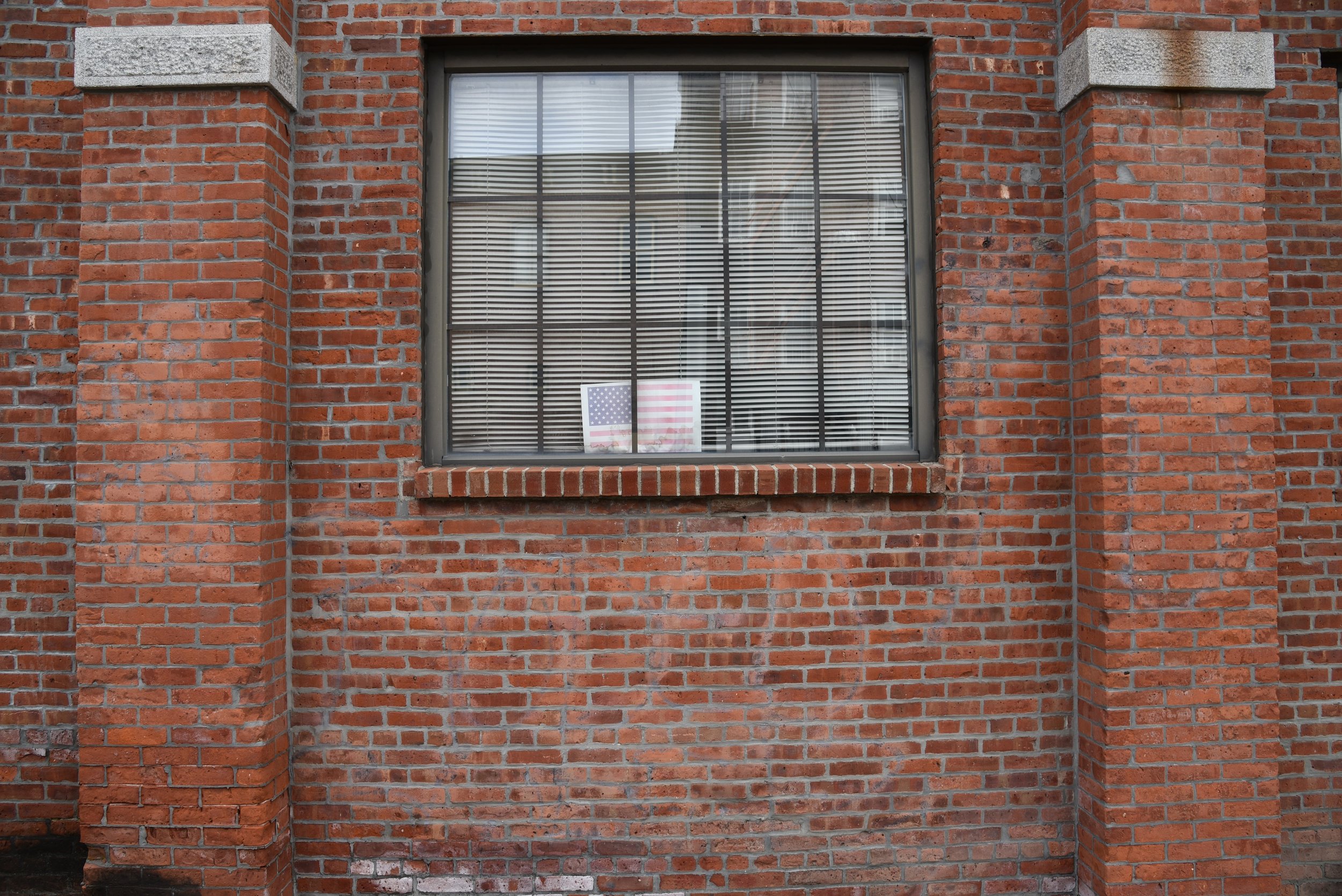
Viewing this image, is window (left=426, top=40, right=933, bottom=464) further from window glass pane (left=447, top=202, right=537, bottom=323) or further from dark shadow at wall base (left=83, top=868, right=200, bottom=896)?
dark shadow at wall base (left=83, top=868, right=200, bottom=896)

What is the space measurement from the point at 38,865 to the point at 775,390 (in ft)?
12.0

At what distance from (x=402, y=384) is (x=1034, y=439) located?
2.67 meters

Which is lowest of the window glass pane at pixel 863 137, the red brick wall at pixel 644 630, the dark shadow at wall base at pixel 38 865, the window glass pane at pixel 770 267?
the dark shadow at wall base at pixel 38 865

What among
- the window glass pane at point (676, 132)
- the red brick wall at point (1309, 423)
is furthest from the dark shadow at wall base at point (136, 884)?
the red brick wall at point (1309, 423)

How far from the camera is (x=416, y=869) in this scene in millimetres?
3215

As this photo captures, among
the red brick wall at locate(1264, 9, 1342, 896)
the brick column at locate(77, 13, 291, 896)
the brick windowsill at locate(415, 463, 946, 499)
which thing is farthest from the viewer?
the red brick wall at locate(1264, 9, 1342, 896)

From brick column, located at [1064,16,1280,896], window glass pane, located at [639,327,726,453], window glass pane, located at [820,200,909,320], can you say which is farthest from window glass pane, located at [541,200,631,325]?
brick column, located at [1064,16,1280,896]

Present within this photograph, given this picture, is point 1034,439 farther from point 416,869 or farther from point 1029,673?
point 416,869

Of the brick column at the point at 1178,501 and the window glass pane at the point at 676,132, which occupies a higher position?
the window glass pane at the point at 676,132

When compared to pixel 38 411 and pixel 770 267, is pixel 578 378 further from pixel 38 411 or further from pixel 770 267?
pixel 38 411

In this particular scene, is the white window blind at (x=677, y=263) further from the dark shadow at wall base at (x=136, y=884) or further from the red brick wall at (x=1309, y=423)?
the dark shadow at wall base at (x=136, y=884)

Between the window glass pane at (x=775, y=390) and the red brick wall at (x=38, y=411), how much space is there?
2.83 m

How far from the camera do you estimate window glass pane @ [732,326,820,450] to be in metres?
3.48

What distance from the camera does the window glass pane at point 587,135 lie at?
352 centimetres
